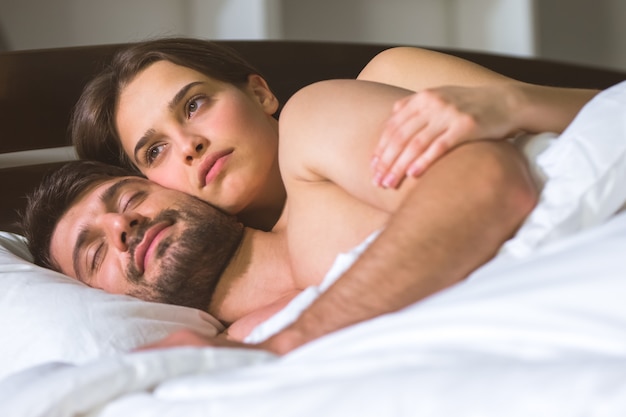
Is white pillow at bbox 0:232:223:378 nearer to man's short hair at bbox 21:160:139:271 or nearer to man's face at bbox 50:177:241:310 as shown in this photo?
man's face at bbox 50:177:241:310

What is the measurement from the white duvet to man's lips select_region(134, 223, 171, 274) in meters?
0.52

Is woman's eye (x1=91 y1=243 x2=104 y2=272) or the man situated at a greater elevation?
the man

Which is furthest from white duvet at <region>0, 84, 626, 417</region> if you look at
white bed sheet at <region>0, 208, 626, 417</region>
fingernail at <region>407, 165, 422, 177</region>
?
fingernail at <region>407, 165, 422, 177</region>

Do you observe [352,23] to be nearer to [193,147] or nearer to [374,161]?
[193,147]

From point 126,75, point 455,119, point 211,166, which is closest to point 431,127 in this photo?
point 455,119

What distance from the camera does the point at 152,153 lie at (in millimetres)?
1413

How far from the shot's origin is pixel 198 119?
1366 mm

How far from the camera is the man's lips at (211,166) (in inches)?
52.2

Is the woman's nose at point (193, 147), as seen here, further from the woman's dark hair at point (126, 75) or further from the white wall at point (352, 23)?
the white wall at point (352, 23)

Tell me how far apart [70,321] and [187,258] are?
21 centimetres

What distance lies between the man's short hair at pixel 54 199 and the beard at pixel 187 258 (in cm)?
23

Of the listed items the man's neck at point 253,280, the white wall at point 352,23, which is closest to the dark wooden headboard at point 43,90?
the white wall at point 352,23

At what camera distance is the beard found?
1308mm

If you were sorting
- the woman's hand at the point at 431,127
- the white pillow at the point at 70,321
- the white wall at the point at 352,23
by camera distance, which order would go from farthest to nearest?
the white wall at the point at 352,23 < the white pillow at the point at 70,321 < the woman's hand at the point at 431,127
